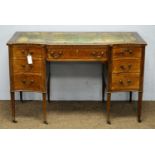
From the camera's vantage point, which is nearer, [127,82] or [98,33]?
[127,82]

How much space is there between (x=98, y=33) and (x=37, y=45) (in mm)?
769

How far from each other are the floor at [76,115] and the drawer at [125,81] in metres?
0.37

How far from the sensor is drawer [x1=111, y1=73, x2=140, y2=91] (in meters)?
3.55

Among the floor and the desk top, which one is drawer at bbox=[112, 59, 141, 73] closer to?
the desk top

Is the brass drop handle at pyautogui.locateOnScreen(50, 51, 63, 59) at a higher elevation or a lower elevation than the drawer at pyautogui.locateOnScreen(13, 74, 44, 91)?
higher

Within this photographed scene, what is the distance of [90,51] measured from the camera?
348 cm

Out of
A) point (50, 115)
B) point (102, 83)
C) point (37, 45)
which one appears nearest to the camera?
point (37, 45)

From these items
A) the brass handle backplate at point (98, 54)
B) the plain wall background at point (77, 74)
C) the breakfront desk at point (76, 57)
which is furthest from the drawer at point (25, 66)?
the plain wall background at point (77, 74)

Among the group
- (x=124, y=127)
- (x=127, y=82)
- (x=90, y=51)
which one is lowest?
(x=124, y=127)

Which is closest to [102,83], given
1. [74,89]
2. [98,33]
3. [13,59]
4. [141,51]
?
[74,89]

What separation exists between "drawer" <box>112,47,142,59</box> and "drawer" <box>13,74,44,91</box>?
0.71 metres

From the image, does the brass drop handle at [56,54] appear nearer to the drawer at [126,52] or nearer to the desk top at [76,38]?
the desk top at [76,38]

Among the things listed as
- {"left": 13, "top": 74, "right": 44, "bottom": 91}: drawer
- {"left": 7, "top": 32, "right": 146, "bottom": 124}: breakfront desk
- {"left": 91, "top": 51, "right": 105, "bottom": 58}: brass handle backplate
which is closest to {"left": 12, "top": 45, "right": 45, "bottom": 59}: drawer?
{"left": 7, "top": 32, "right": 146, "bottom": 124}: breakfront desk
